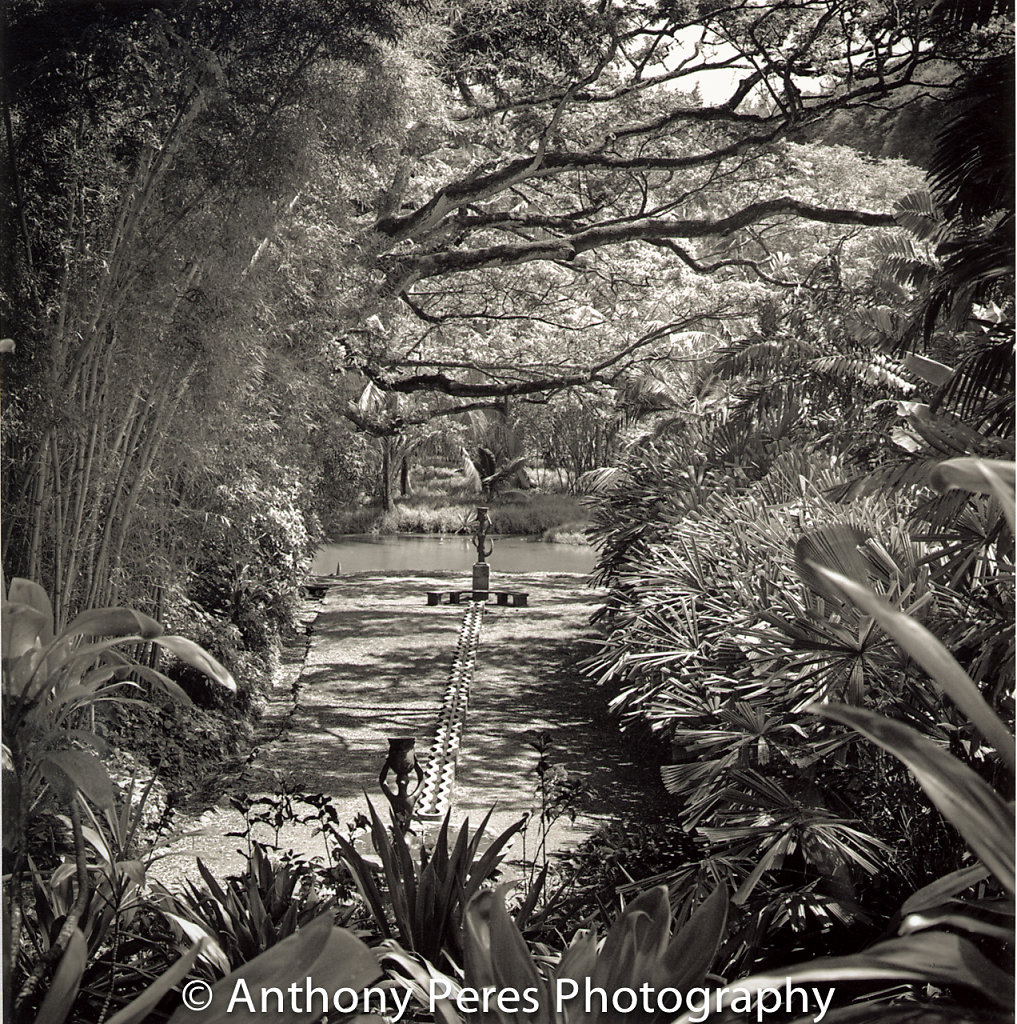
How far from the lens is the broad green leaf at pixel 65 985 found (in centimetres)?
149

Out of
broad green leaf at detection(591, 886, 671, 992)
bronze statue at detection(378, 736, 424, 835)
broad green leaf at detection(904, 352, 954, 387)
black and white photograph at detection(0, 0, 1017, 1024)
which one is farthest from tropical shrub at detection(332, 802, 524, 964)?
broad green leaf at detection(904, 352, 954, 387)

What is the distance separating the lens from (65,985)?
1.50m

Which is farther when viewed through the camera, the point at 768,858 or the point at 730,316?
the point at 730,316

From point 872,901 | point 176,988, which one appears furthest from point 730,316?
point 176,988

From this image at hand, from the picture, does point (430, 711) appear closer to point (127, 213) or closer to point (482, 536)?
point (482, 536)

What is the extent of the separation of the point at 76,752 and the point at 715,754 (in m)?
1.42

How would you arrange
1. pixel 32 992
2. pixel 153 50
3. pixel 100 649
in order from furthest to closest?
pixel 153 50, pixel 32 992, pixel 100 649

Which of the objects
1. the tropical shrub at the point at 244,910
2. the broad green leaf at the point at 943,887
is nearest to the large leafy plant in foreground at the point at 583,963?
the broad green leaf at the point at 943,887

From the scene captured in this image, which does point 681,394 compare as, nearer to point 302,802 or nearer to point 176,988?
point 302,802

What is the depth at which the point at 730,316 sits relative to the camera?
278 centimetres

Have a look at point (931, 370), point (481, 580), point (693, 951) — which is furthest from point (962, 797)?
point (481, 580)

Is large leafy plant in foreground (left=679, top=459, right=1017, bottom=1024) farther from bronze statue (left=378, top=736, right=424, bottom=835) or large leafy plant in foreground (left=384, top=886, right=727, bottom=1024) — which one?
bronze statue (left=378, top=736, right=424, bottom=835)

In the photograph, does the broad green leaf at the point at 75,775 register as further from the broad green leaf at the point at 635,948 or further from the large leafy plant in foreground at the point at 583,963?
the broad green leaf at the point at 635,948

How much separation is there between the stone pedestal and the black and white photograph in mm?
10
